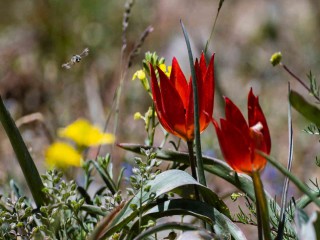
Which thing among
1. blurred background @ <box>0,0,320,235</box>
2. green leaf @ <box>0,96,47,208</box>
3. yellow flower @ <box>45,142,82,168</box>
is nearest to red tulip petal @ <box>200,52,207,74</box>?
green leaf @ <box>0,96,47,208</box>

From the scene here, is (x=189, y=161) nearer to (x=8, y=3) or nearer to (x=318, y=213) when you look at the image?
(x=318, y=213)

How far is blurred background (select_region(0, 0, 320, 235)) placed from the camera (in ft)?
12.8

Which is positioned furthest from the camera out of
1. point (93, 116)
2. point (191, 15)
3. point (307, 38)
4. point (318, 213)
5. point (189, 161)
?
point (191, 15)

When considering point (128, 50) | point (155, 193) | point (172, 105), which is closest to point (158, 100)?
point (172, 105)

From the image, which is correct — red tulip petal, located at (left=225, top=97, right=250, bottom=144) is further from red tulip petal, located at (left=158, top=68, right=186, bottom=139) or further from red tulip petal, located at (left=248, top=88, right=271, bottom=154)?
red tulip petal, located at (left=158, top=68, right=186, bottom=139)

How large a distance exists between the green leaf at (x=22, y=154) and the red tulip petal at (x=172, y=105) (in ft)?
1.08

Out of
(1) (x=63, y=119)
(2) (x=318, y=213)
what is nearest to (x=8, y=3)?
(1) (x=63, y=119)

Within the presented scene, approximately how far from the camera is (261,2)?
19.2ft

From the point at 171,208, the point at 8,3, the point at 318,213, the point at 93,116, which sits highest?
the point at 8,3

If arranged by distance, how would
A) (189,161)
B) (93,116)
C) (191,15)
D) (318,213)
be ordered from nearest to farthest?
(318,213) → (189,161) → (93,116) → (191,15)

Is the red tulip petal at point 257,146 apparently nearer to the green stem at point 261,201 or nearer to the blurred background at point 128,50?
the green stem at point 261,201

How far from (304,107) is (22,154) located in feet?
1.95

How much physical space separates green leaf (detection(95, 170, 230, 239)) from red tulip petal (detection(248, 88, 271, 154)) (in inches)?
6.2

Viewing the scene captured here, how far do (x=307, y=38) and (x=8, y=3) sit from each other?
210 cm
